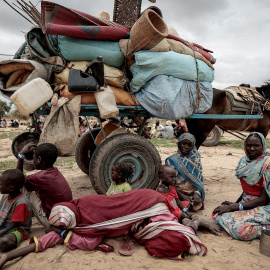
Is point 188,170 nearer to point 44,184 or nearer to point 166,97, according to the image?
point 166,97

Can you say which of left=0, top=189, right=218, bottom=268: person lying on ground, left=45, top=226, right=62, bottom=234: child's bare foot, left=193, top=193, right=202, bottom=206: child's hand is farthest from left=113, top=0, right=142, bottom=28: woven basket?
left=45, top=226, right=62, bottom=234: child's bare foot

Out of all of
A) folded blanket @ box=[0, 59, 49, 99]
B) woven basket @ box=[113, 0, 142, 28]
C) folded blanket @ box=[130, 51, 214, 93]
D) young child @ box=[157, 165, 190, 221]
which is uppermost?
woven basket @ box=[113, 0, 142, 28]

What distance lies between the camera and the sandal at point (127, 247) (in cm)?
244

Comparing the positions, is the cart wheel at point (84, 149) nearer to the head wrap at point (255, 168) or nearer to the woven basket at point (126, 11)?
the woven basket at point (126, 11)

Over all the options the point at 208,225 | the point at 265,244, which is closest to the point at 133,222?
the point at 208,225

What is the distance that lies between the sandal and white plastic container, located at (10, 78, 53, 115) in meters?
1.82

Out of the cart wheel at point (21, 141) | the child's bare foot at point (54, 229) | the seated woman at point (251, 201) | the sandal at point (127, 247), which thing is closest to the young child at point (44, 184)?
the child's bare foot at point (54, 229)

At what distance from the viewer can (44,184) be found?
286cm

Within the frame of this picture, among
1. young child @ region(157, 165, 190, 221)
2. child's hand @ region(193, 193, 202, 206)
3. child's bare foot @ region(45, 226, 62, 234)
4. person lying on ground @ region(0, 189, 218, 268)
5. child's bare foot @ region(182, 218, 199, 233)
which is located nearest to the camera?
person lying on ground @ region(0, 189, 218, 268)

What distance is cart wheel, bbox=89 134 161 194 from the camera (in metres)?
3.41

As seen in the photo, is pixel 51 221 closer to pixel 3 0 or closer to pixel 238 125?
pixel 3 0

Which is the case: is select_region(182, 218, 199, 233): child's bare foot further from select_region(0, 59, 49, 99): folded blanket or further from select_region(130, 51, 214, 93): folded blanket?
select_region(0, 59, 49, 99): folded blanket

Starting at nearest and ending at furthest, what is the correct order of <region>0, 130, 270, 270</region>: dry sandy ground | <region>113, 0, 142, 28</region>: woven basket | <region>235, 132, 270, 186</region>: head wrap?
<region>0, 130, 270, 270</region>: dry sandy ground
<region>235, 132, 270, 186</region>: head wrap
<region>113, 0, 142, 28</region>: woven basket

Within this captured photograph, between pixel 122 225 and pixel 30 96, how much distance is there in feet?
5.93
